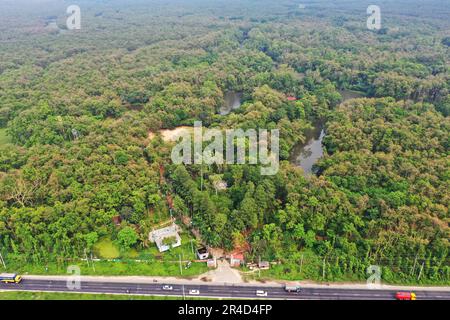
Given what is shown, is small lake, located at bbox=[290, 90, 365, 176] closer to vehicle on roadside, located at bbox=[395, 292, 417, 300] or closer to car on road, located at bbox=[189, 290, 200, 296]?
vehicle on roadside, located at bbox=[395, 292, 417, 300]

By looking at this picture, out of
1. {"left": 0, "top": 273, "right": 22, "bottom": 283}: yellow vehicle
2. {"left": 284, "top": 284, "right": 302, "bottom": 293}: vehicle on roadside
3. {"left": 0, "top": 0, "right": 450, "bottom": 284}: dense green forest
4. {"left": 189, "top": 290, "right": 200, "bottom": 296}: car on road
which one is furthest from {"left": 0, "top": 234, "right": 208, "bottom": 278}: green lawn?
{"left": 284, "top": 284, "right": 302, "bottom": 293}: vehicle on roadside

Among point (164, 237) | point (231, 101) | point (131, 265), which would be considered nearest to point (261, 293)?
point (164, 237)

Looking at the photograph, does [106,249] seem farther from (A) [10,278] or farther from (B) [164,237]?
(A) [10,278]

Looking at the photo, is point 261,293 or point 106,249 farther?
point 106,249

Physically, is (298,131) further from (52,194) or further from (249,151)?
(52,194)

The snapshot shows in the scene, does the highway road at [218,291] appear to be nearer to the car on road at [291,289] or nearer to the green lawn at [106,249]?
the car on road at [291,289]
